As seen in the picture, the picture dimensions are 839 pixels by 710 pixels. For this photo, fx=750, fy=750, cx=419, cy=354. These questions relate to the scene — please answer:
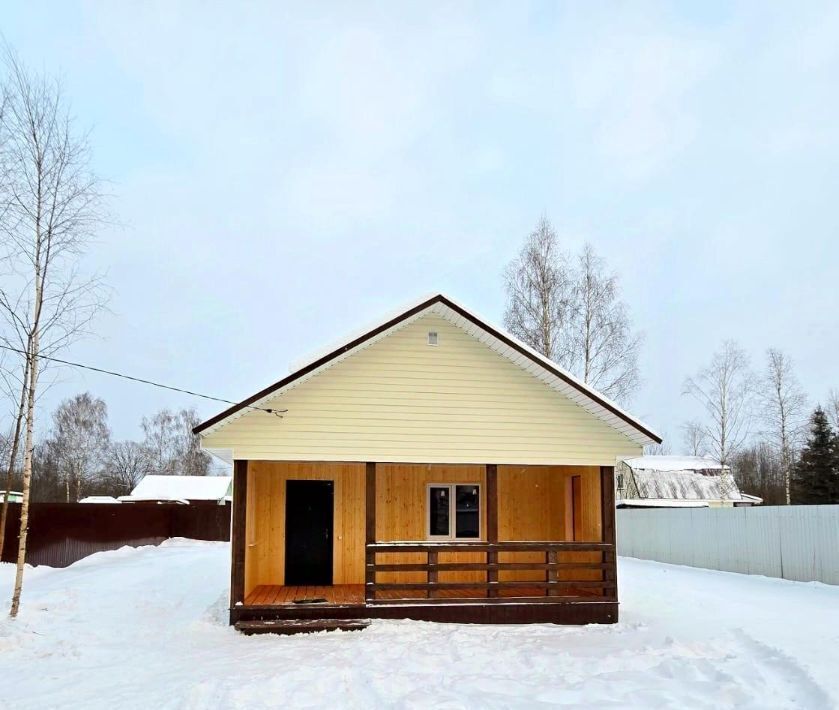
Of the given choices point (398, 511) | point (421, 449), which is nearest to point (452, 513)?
point (398, 511)

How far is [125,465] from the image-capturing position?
67000 millimetres

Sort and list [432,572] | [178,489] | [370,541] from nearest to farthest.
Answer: [370,541], [432,572], [178,489]

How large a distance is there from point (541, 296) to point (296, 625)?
14.9m

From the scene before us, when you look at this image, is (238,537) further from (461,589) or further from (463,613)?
(463,613)

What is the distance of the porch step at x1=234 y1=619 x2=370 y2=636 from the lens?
33.0 ft

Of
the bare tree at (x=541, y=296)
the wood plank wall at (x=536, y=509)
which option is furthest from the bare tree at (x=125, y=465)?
the wood plank wall at (x=536, y=509)

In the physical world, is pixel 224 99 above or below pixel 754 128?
below

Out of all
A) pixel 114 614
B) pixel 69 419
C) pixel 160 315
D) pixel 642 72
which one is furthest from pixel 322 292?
pixel 114 614

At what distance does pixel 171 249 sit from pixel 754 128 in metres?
22.2

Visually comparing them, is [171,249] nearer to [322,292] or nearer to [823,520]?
[322,292]

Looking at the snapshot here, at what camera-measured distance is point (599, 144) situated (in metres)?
24.5

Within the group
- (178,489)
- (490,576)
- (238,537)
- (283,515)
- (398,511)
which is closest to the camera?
(238,537)

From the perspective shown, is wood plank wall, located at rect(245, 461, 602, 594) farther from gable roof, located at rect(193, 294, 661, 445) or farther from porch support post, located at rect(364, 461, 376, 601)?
porch support post, located at rect(364, 461, 376, 601)

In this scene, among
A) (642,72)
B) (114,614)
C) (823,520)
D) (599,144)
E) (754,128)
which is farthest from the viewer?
(599,144)
